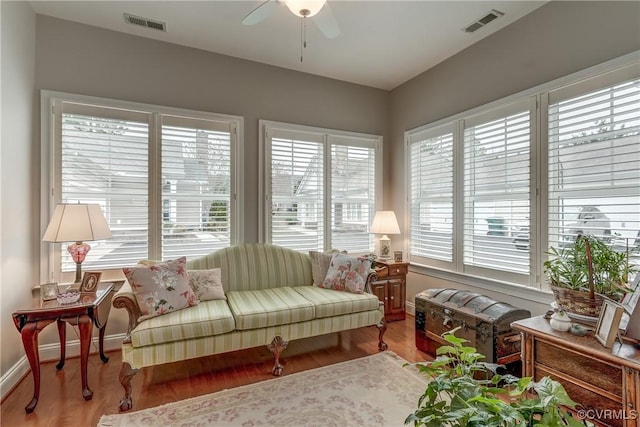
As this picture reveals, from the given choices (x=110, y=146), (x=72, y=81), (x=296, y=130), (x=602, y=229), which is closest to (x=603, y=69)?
(x=602, y=229)

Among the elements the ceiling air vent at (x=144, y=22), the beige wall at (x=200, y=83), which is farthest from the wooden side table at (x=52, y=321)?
the ceiling air vent at (x=144, y=22)

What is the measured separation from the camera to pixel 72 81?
2881mm

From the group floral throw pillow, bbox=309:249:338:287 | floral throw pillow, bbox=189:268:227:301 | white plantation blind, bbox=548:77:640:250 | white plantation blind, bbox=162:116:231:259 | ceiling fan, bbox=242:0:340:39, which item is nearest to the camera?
ceiling fan, bbox=242:0:340:39

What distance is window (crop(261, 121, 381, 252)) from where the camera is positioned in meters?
3.72

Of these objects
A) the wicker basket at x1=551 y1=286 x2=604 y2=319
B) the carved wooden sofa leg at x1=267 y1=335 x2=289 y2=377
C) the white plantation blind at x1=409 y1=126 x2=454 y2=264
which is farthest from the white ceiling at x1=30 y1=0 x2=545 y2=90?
the carved wooden sofa leg at x1=267 y1=335 x2=289 y2=377

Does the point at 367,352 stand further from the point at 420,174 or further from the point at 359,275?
the point at 420,174

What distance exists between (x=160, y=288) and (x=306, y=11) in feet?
7.53

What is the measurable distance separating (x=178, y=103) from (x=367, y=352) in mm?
3218

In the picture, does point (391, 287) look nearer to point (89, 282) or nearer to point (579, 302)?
point (579, 302)

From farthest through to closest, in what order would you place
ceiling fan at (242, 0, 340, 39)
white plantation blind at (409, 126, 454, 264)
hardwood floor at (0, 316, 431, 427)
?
white plantation blind at (409, 126, 454, 264) → hardwood floor at (0, 316, 431, 427) → ceiling fan at (242, 0, 340, 39)

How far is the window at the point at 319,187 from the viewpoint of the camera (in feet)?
12.2

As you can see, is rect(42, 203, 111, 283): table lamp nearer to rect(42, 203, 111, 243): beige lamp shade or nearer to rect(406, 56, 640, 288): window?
rect(42, 203, 111, 243): beige lamp shade

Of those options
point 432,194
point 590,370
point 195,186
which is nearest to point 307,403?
point 590,370

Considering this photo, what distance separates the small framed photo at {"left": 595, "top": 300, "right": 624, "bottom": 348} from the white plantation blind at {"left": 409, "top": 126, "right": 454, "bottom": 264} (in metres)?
1.83
